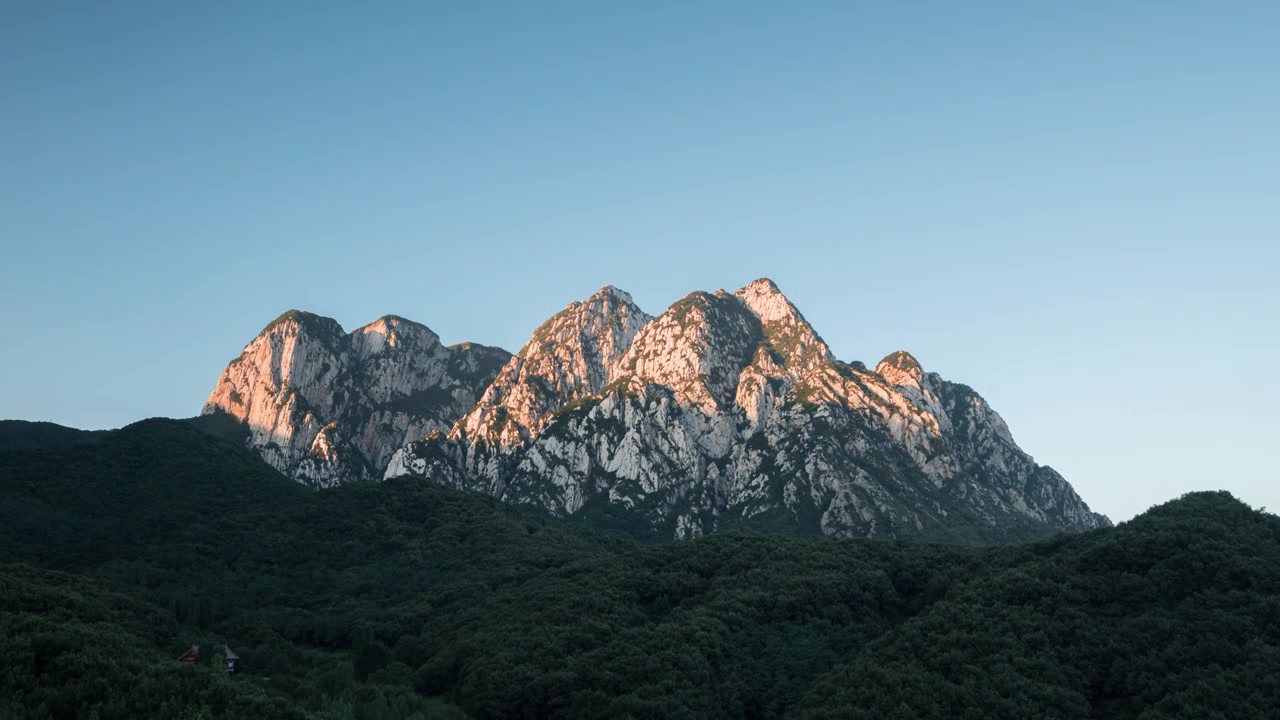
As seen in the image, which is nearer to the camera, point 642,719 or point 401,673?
point 642,719

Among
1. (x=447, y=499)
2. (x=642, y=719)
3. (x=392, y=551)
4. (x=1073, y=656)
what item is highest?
(x=447, y=499)

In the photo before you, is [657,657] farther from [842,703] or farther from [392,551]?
[392,551]

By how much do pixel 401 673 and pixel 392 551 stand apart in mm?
60219

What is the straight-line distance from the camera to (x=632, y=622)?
9862cm

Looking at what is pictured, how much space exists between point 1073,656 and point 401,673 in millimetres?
68296

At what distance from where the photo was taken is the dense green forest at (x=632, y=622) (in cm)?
6400

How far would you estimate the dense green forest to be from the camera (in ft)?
210

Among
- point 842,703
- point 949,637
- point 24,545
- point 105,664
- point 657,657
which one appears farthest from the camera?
point 24,545

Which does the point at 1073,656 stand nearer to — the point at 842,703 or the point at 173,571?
the point at 842,703

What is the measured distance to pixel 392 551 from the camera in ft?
493

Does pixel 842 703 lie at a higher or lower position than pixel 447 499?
lower

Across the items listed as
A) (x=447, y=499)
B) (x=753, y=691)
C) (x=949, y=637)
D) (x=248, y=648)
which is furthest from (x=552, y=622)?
(x=447, y=499)

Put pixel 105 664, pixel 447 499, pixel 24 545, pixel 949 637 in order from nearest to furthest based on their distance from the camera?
1. pixel 105 664
2. pixel 949 637
3. pixel 24 545
4. pixel 447 499

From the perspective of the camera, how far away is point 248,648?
97625 mm
